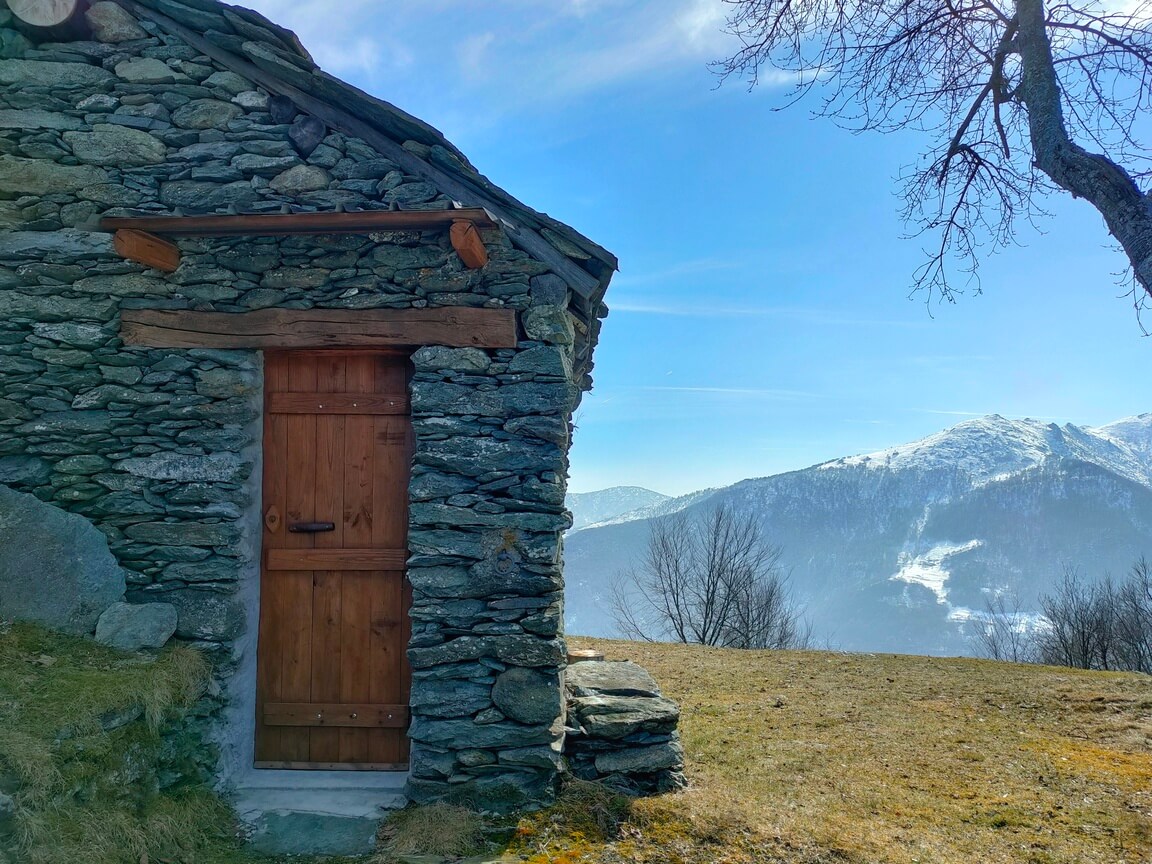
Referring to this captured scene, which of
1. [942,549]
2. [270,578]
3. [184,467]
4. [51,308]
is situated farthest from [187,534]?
[942,549]

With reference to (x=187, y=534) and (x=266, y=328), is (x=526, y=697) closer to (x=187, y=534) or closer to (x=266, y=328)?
(x=187, y=534)

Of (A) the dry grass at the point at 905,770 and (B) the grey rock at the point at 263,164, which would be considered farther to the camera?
(B) the grey rock at the point at 263,164

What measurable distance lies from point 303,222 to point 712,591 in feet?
57.7

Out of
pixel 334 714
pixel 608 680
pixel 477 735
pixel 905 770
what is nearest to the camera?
pixel 477 735

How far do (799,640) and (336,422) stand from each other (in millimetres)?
25161

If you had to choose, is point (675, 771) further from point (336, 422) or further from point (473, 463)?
point (336, 422)

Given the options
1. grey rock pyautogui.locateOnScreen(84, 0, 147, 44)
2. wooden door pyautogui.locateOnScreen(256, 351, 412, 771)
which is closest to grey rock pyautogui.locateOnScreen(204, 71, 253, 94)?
grey rock pyautogui.locateOnScreen(84, 0, 147, 44)

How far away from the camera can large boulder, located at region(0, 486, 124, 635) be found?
4496 mm

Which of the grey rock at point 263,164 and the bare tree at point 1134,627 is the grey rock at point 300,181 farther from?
the bare tree at point 1134,627

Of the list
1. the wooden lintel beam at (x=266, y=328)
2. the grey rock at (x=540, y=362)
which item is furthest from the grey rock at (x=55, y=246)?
the grey rock at (x=540, y=362)

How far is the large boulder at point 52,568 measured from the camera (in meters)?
4.50

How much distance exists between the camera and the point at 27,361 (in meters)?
4.85

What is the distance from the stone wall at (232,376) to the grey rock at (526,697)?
0.04ft

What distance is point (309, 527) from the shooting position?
500cm
